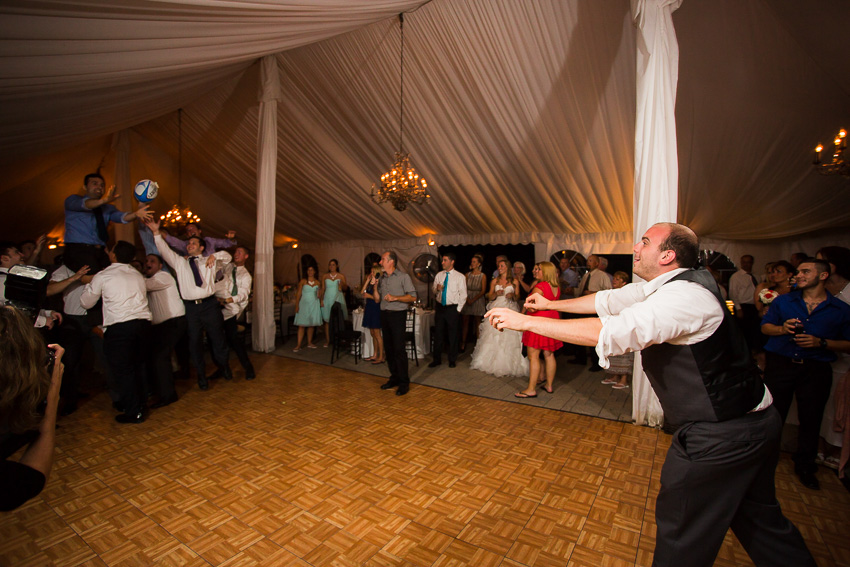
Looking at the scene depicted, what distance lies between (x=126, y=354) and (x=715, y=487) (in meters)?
3.99

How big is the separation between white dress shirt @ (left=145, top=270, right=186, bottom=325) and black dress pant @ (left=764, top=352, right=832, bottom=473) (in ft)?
16.2

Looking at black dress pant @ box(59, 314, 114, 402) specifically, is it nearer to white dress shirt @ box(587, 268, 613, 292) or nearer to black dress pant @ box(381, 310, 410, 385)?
black dress pant @ box(381, 310, 410, 385)

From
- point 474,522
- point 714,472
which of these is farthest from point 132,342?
point 714,472

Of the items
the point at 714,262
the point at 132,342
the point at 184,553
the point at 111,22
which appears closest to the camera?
the point at 184,553

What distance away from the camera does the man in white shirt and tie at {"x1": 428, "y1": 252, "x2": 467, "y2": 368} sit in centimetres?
526

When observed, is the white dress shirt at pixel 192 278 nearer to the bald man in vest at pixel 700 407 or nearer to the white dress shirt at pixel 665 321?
the bald man in vest at pixel 700 407

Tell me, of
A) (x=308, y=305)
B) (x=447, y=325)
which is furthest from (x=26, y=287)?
(x=308, y=305)

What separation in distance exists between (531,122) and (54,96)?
212 inches

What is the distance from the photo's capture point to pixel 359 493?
239cm

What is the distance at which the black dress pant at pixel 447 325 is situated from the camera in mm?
5336

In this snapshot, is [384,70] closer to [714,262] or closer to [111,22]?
[111,22]

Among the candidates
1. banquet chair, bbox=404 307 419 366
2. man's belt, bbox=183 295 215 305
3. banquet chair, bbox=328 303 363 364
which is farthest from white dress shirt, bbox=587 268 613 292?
man's belt, bbox=183 295 215 305

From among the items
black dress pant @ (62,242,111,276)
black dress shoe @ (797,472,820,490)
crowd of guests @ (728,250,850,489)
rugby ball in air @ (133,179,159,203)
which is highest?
rugby ball in air @ (133,179,159,203)

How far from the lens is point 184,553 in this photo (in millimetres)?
1870
